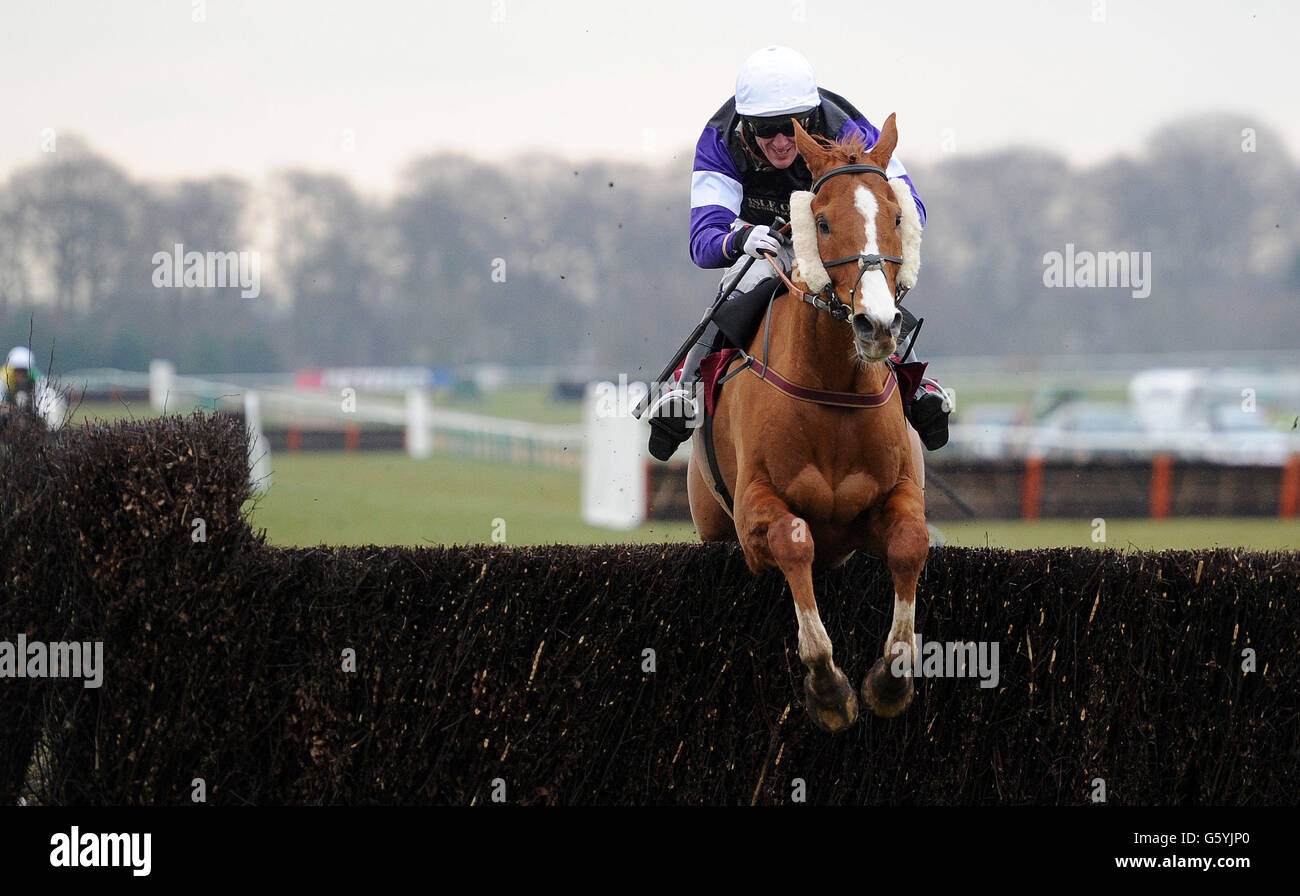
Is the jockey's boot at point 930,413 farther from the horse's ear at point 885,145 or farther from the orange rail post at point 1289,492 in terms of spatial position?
the orange rail post at point 1289,492

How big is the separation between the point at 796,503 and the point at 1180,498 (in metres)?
14.6

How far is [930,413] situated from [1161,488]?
13679 millimetres

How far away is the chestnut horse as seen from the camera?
415cm

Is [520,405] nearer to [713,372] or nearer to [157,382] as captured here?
[157,382]

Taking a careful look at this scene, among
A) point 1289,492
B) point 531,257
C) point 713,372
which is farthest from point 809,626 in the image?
point 531,257

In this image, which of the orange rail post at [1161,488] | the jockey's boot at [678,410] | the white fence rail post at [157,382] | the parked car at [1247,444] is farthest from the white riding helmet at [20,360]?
the parked car at [1247,444]

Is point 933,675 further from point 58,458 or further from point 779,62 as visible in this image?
point 58,458

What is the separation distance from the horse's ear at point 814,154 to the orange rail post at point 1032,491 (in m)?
13.4

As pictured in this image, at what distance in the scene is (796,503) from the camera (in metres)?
4.55

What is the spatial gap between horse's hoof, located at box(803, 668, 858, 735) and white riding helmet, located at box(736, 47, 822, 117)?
86.1 inches

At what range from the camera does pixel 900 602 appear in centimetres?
446

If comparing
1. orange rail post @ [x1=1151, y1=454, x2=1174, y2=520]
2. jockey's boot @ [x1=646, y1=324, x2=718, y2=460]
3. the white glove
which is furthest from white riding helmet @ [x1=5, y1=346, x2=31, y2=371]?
orange rail post @ [x1=1151, y1=454, x2=1174, y2=520]

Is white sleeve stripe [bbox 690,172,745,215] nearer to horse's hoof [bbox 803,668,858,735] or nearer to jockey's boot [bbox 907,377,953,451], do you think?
jockey's boot [bbox 907,377,953,451]
